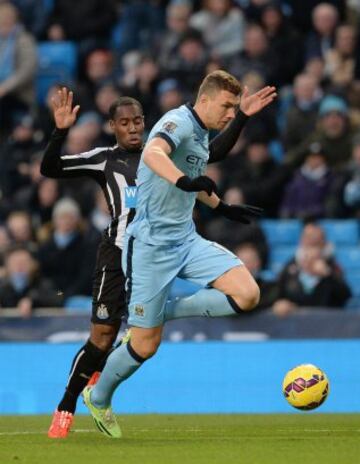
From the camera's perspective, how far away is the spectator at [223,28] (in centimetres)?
1819

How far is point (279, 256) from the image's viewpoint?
15.9 metres

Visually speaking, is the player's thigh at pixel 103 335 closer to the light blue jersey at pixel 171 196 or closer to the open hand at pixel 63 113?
the light blue jersey at pixel 171 196

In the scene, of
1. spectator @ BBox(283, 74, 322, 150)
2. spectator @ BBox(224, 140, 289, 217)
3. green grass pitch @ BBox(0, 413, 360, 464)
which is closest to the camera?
green grass pitch @ BBox(0, 413, 360, 464)

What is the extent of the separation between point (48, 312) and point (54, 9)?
7.19 m

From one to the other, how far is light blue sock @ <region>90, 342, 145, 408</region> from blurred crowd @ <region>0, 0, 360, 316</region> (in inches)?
163

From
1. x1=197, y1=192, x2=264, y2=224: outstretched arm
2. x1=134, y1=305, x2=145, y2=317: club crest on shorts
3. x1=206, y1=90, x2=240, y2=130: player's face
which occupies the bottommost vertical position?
x1=134, y1=305, x2=145, y2=317: club crest on shorts

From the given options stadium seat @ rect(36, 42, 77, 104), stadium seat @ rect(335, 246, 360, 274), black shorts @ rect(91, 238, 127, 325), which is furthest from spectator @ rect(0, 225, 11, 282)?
black shorts @ rect(91, 238, 127, 325)

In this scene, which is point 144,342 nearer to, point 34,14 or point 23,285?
point 23,285

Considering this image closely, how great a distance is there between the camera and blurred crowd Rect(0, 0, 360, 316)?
1481 cm

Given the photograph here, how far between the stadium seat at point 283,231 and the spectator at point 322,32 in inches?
97.7

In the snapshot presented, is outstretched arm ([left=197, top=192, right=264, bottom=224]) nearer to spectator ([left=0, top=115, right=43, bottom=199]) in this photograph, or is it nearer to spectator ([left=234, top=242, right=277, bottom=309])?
spectator ([left=234, top=242, right=277, bottom=309])

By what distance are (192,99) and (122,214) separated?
7336 millimetres

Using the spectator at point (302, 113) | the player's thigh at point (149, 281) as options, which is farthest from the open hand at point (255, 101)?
the spectator at point (302, 113)

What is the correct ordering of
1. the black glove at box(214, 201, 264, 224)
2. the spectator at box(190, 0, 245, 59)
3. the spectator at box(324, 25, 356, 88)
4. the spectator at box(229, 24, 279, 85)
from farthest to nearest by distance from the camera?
the spectator at box(190, 0, 245, 59)
the spectator at box(229, 24, 279, 85)
the spectator at box(324, 25, 356, 88)
the black glove at box(214, 201, 264, 224)
